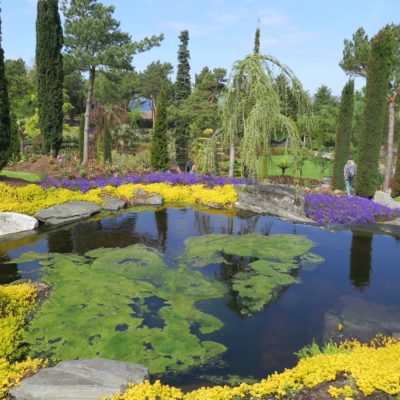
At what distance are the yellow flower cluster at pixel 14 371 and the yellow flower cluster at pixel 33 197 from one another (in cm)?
915

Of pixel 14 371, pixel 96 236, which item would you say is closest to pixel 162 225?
pixel 96 236

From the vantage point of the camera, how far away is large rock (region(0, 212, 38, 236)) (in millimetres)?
12086

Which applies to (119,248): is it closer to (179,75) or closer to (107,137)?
(107,137)

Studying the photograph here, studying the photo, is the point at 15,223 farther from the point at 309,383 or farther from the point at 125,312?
the point at 309,383

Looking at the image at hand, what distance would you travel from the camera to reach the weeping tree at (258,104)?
13.3 m

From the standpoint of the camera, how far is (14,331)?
600 cm

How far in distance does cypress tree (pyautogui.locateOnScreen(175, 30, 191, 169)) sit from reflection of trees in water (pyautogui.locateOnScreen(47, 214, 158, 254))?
796 inches

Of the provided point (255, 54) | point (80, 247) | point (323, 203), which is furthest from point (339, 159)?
point (80, 247)

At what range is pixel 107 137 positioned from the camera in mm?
29516

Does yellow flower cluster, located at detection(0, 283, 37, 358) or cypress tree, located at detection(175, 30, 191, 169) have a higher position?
cypress tree, located at detection(175, 30, 191, 169)

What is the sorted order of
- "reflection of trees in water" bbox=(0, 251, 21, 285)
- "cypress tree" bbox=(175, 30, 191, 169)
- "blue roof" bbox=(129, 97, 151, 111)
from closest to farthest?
"reflection of trees in water" bbox=(0, 251, 21, 285) < "cypress tree" bbox=(175, 30, 191, 169) < "blue roof" bbox=(129, 97, 151, 111)

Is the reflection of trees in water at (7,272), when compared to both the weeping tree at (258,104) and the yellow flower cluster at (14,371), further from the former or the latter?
the weeping tree at (258,104)

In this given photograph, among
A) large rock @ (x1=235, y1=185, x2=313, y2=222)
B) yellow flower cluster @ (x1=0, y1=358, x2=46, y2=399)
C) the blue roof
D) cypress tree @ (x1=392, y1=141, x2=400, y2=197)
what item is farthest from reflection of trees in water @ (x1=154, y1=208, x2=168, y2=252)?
the blue roof

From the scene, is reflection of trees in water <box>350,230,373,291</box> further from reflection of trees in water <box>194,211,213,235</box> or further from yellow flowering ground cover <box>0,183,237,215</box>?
yellow flowering ground cover <box>0,183,237,215</box>
